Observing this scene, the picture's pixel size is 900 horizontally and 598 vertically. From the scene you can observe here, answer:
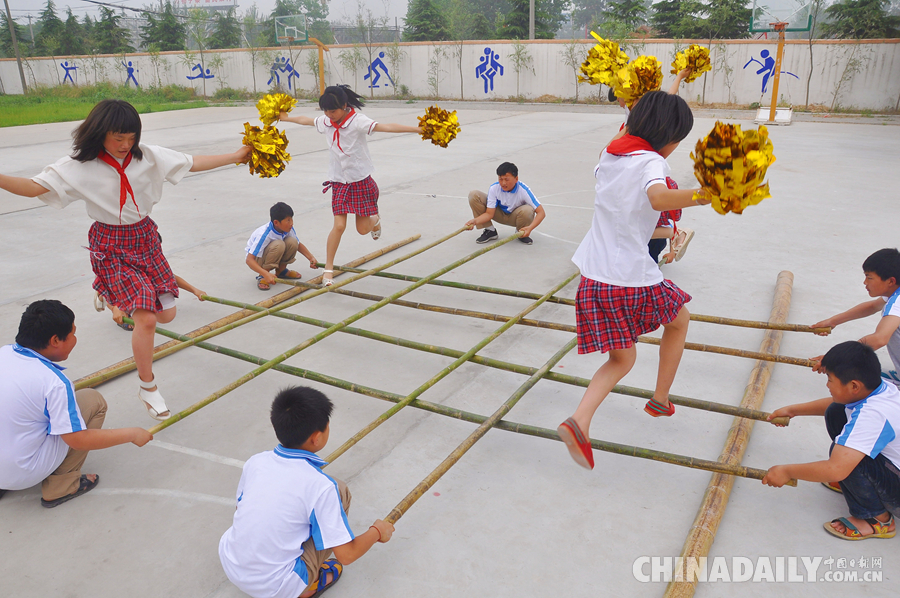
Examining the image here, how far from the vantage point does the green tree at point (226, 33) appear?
34.3 metres

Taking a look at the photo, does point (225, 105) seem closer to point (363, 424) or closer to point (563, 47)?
point (563, 47)

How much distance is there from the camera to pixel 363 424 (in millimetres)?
2959

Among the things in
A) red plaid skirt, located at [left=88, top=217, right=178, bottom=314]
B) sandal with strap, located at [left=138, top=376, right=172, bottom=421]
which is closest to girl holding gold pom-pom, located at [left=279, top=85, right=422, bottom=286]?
red plaid skirt, located at [left=88, top=217, right=178, bottom=314]

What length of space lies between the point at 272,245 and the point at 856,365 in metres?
3.77

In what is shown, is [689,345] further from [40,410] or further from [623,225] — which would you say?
[40,410]

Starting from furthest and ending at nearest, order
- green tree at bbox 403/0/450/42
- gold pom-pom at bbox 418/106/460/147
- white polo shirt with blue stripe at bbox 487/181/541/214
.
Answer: green tree at bbox 403/0/450/42 → white polo shirt with blue stripe at bbox 487/181/541/214 → gold pom-pom at bbox 418/106/460/147

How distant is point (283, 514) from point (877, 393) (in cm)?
203

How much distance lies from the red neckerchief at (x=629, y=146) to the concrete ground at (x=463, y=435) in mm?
1302

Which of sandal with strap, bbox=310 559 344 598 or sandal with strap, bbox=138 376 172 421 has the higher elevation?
sandal with strap, bbox=138 376 172 421

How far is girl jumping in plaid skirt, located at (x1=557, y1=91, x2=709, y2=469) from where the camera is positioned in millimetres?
2182

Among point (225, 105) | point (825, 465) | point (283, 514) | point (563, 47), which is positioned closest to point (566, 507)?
point (825, 465)

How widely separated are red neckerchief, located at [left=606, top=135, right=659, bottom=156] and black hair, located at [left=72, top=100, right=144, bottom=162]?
2010 millimetres

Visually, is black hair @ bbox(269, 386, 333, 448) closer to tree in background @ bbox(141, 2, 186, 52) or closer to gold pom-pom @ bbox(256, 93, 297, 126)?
gold pom-pom @ bbox(256, 93, 297, 126)

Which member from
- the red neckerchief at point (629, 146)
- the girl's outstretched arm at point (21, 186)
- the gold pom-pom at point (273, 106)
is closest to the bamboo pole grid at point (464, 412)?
the girl's outstretched arm at point (21, 186)
